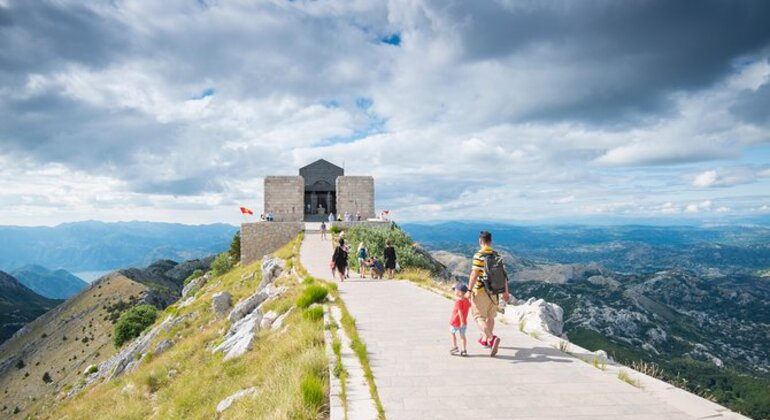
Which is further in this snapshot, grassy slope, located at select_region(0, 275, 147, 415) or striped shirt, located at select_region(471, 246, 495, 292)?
grassy slope, located at select_region(0, 275, 147, 415)

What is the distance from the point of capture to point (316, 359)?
7.88m

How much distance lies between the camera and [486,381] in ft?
23.4

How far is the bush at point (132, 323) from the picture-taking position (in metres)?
60.7

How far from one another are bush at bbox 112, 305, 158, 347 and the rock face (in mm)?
60189

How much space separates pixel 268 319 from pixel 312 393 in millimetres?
8015

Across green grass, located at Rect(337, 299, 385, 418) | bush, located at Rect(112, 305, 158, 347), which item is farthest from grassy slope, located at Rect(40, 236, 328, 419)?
bush, located at Rect(112, 305, 158, 347)

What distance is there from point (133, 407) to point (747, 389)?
144 metres

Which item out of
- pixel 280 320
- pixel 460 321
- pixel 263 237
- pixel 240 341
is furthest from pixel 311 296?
pixel 263 237

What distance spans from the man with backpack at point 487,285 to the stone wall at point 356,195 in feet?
126

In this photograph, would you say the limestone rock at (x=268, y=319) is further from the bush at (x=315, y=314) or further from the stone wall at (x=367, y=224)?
the stone wall at (x=367, y=224)

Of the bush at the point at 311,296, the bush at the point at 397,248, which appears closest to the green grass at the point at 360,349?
the bush at the point at 311,296

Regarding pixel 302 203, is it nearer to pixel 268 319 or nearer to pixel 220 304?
pixel 220 304

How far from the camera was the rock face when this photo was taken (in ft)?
37.2

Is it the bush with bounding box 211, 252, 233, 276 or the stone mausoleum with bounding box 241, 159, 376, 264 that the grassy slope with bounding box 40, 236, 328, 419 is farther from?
the bush with bounding box 211, 252, 233, 276
